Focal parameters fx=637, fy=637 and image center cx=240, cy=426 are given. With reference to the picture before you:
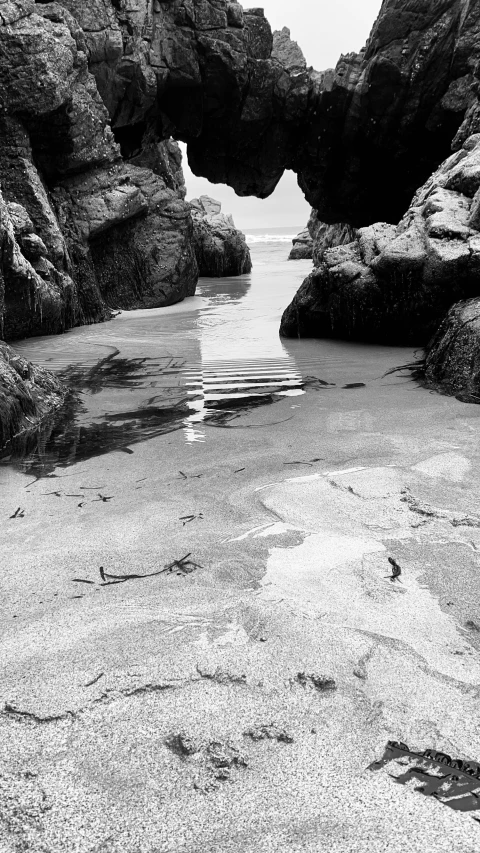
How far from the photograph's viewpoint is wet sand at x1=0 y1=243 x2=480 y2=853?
3.79ft

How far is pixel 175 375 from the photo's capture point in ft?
19.0

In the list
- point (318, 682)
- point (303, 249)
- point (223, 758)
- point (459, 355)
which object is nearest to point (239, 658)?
point (318, 682)

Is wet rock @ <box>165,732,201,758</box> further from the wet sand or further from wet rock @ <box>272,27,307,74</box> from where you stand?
wet rock @ <box>272,27,307,74</box>

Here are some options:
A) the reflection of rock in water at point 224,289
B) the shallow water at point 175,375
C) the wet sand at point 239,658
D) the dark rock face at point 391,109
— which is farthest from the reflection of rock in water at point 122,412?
the dark rock face at point 391,109

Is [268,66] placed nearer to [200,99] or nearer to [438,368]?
[200,99]

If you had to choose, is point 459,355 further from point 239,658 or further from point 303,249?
point 303,249

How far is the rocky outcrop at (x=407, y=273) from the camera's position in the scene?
6.16 meters

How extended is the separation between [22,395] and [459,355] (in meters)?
3.28

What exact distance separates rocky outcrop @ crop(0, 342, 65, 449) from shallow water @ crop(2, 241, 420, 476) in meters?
0.11

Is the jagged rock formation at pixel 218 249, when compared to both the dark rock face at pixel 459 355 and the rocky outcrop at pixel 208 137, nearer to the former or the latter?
the rocky outcrop at pixel 208 137

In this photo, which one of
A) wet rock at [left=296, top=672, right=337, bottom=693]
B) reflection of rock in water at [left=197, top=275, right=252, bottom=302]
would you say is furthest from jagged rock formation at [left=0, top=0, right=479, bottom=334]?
wet rock at [left=296, top=672, right=337, bottom=693]

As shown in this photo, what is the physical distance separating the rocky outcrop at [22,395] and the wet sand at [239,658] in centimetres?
92

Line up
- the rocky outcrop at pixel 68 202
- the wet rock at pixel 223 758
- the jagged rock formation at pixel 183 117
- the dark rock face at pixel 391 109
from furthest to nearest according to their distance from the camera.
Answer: the dark rock face at pixel 391 109, the jagged rock formation at pixel 183 117, the rocky outcrop at pixel 68 202, the wet rock at pixel 223 758

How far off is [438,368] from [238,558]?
359 cm
